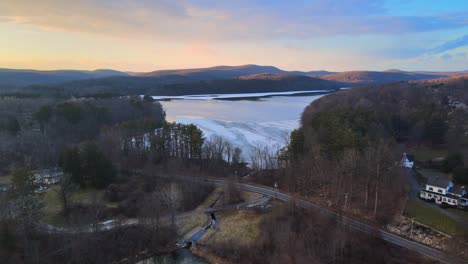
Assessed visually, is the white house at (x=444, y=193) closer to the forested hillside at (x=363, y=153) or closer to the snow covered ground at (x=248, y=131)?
the forested hillside at (x=363, y=153)

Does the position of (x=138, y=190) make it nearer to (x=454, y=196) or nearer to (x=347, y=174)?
(x=347, y=174)

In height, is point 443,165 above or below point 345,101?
below

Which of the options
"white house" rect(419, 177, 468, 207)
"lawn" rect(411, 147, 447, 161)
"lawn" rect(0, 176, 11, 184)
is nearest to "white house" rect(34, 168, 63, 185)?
"lawn" rect(0, 176, 11, 184)

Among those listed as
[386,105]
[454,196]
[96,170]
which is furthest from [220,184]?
[386,105]

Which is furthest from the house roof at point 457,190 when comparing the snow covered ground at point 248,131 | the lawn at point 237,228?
the snow covered ground at point 248,131

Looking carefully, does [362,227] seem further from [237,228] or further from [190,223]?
[190,223]

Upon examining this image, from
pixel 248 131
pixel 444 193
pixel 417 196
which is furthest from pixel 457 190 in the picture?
pixel 248 131
